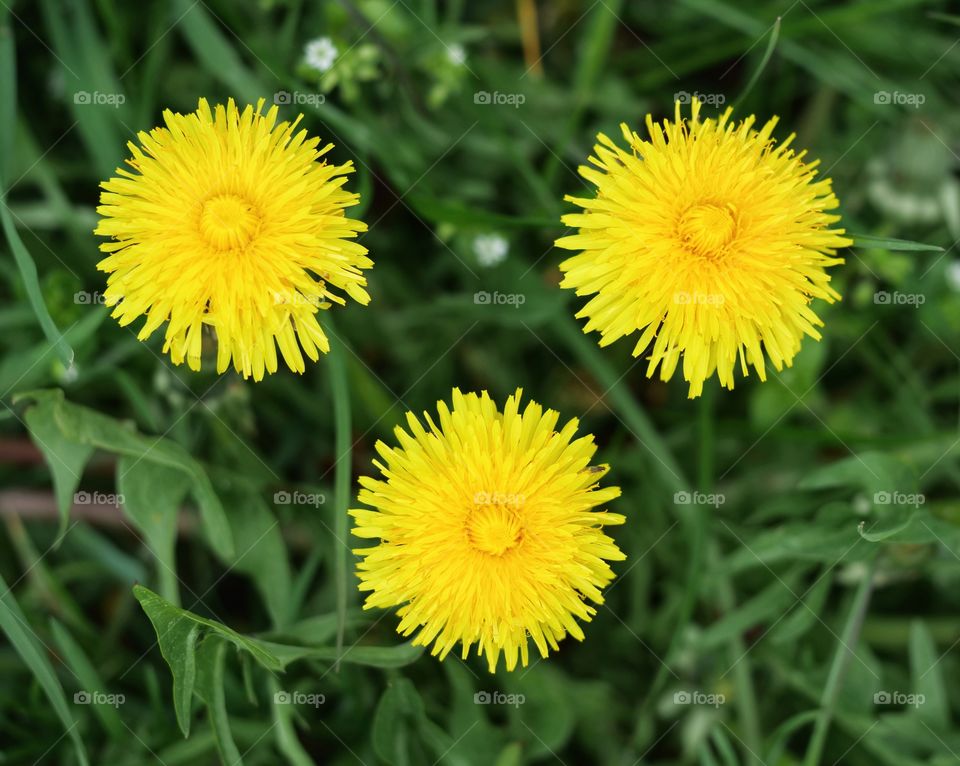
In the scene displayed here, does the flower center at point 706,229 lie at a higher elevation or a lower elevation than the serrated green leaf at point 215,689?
higher

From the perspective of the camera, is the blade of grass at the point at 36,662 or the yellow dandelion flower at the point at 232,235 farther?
the blade of grass at the point at 36,662

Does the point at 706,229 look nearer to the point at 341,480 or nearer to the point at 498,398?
the point at 341,480

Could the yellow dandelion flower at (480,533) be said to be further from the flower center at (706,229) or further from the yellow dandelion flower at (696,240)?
the flower center at (706,229)

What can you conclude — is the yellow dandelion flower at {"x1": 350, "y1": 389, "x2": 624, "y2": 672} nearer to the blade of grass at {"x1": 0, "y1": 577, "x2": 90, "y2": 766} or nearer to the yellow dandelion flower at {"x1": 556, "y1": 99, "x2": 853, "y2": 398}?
the yellow dandelion flower at {"x1": 556, "y1": 99, "x2": 853, "y2": 398}

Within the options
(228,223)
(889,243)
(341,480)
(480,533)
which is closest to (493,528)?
(480,533)

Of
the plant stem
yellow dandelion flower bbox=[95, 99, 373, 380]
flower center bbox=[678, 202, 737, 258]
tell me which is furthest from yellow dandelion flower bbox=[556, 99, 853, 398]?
the plant stem

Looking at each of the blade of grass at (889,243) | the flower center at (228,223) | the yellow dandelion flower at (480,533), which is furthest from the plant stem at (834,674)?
the flower center at (228,223)

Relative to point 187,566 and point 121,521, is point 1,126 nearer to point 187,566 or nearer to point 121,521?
point 121,521
